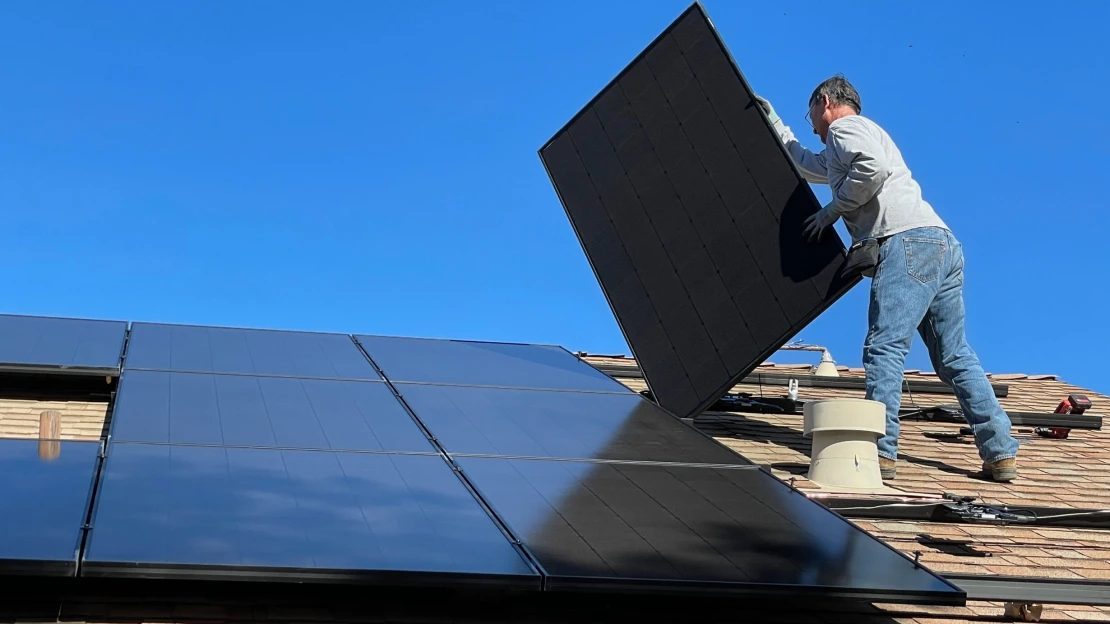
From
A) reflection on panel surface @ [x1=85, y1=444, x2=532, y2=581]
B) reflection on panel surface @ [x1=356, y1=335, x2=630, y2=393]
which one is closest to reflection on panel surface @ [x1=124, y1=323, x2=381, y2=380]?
reflection on panel surface @ [x1=356, y1=335, x2=630, y2=393]

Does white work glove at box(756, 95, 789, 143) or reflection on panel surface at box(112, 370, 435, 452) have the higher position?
white work glove at box(756, 95, 789, 143)

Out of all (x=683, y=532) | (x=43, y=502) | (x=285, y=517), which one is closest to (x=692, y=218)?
(x=683, y=532)

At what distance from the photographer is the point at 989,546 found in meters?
5.84

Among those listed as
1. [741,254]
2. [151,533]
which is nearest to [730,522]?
[151,533]

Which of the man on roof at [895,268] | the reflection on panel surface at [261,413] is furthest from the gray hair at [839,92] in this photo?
the reflection on panel surface at [261,413]

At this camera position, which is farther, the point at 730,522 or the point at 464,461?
the point at 464,461

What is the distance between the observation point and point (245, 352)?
7512mm

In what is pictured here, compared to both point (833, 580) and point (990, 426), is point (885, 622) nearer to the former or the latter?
point (833, 580)

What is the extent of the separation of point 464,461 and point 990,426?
3.42 m

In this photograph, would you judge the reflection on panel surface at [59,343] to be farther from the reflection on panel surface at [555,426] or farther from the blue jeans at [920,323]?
the blue jeans at [920,323]

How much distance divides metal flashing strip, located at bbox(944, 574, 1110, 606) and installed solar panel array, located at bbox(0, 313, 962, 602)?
36cm

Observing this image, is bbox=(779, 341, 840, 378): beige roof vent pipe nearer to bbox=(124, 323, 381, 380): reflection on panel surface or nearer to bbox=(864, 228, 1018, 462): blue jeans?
bbox=(864, 228, 1018, 462): blue jeans

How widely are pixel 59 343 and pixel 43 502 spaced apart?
3611 millimetres

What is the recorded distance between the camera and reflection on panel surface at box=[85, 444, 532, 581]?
3.88 m
